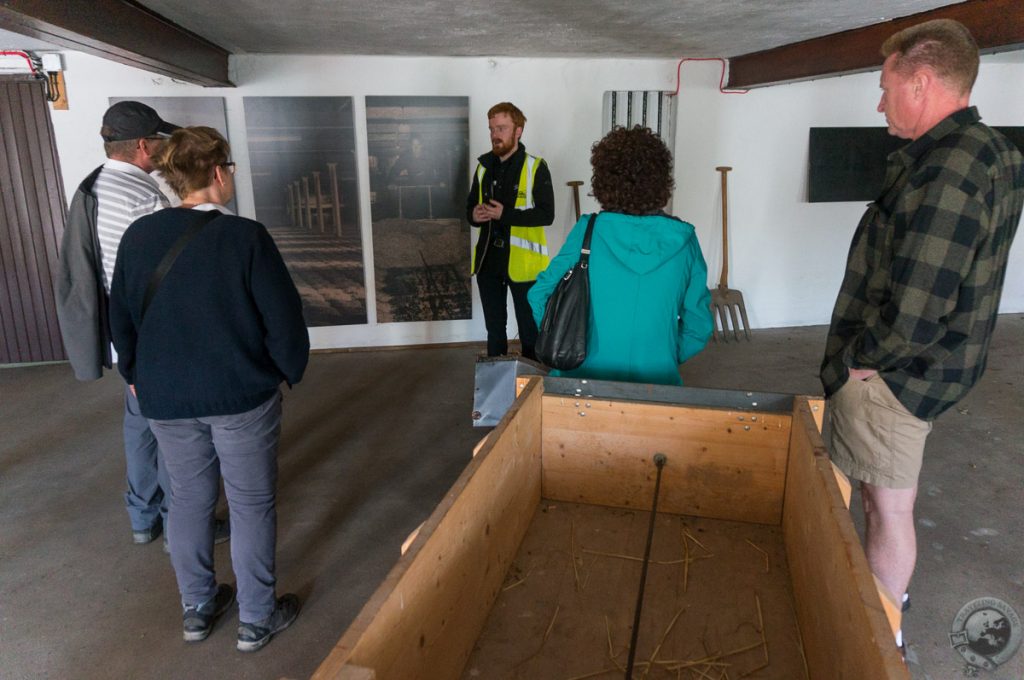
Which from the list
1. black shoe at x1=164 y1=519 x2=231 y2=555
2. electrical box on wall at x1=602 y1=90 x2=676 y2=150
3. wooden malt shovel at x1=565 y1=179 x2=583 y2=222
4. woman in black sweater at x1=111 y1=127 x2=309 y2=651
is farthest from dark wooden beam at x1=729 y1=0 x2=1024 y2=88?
black shoe at x1=164 y1=519 x2=231 y2=555

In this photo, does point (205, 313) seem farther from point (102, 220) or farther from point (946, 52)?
point (946, 52)

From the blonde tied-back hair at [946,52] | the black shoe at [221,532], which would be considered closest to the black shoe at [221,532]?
the black shoe at [221,532]

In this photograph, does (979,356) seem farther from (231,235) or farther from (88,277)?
(88,277)

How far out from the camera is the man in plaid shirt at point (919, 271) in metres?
1.55

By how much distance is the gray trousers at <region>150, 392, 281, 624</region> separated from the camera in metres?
1.94

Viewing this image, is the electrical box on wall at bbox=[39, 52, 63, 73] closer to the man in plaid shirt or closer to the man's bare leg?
the man in plaid shirt

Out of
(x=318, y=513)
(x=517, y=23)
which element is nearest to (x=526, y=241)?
(x=517, y=23)

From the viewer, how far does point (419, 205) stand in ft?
16.8

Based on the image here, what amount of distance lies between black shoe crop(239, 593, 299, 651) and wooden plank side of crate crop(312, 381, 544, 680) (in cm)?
100

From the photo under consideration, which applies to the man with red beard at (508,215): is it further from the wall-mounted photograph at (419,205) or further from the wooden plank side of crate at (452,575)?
the wooden plank side of crate at (452,575)

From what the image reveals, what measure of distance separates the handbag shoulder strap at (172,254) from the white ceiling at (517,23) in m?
1.77

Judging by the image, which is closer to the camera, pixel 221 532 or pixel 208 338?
pixel 208 338

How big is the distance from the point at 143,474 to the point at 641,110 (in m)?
4.26

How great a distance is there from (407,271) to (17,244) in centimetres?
267
